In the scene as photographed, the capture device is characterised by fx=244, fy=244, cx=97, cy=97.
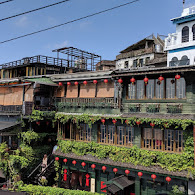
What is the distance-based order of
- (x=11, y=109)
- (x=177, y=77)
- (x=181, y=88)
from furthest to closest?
(x=11, y=109), (x=181, y=88), (x=177, y=77)

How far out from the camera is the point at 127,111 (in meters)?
22.0

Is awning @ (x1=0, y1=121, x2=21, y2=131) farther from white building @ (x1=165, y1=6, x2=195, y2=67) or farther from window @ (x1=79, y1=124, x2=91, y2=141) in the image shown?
white building @ (x1=165, y1=6, x2=195, y2=67)

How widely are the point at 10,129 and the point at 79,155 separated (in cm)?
852

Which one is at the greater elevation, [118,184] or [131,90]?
[131,90]

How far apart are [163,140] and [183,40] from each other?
19364 millimetres

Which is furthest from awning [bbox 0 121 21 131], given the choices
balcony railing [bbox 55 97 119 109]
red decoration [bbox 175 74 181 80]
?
red decoration [bbox 175 74 181 80]

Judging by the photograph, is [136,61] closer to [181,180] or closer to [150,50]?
[150,50]

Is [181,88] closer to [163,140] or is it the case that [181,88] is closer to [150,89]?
[150,89]

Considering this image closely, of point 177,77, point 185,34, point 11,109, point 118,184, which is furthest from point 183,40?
point 11,109

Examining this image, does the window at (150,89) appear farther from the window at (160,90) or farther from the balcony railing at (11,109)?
the balcony railing at (11,109)

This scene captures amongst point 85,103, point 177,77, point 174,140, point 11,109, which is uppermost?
point 177,77

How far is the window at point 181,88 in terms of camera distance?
19.3 m

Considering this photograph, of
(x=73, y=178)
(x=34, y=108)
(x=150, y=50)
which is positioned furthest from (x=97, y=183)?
(x=150, y=50)

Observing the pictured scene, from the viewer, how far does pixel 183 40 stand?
112 ft
